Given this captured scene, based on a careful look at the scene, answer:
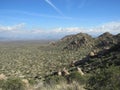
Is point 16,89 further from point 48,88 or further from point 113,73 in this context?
point 113,73

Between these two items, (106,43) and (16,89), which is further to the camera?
(106,43)

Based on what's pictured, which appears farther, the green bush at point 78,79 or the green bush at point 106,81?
the green bush at point 78,79

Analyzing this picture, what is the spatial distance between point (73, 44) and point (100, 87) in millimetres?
128180

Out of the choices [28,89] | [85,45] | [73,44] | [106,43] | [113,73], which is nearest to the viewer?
[113,73]

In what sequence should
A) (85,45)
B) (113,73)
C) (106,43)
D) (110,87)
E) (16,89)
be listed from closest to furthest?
(110,87) → (113,73) → (16,89) → (106,43) → (85,45)

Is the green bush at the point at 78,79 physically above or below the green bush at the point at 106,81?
below

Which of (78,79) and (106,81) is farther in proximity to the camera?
(78,79)

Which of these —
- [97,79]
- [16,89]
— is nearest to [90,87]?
[97,79]

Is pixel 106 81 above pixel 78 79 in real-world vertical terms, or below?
above

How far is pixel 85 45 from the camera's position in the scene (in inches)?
5148

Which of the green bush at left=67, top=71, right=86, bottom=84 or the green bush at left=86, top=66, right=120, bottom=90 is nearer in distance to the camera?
the green bush at left=86, top=66, right=120, bottom=90

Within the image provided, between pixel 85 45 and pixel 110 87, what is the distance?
120676 millimetres

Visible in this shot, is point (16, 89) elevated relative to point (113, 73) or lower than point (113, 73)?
lower

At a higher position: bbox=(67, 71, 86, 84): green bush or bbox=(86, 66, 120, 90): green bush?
bbox=(86, 66, 120, 90): green bush
